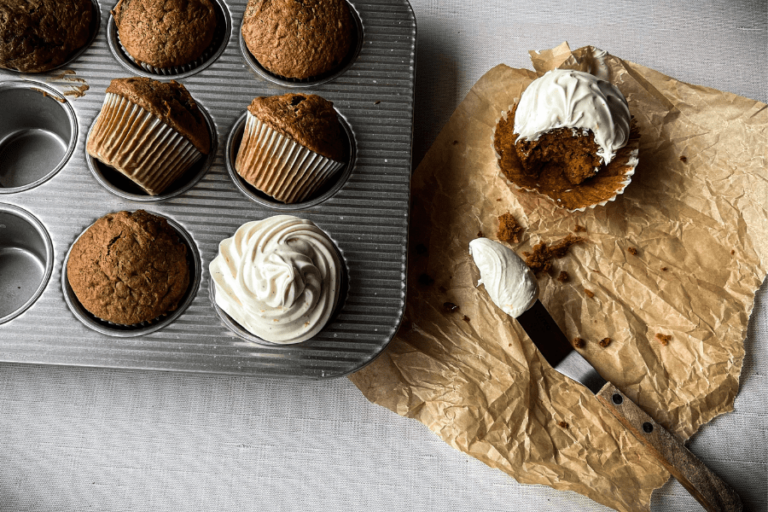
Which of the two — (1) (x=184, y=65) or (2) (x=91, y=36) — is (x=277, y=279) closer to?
(1) (x=184, y=65)

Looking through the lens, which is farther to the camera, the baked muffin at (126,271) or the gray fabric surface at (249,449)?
the gray fabric surface at (249,449)

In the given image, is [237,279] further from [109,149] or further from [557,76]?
[557,76]

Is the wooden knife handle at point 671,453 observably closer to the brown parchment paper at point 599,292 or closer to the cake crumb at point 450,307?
the brown parchment paper at point 599,292

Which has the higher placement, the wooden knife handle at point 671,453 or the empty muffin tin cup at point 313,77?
the empty muffin tin cup at point 313,77

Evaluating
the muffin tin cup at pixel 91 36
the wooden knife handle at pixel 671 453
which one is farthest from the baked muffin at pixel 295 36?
the wooden knife handle at pixel 671 453

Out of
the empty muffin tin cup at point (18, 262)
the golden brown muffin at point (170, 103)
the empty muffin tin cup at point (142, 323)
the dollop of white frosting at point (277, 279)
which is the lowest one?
the empty muffin tin cup at point (18, 262)
